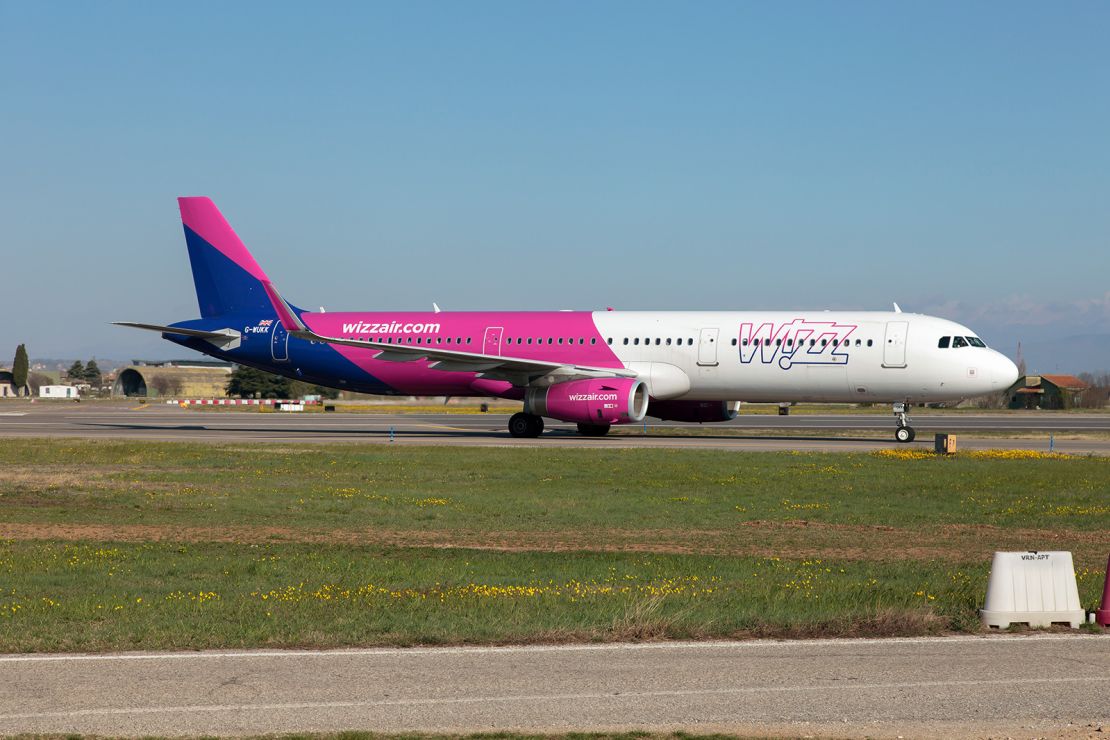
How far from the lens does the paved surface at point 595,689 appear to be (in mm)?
8719

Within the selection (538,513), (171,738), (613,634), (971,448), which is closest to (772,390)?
(971,448)

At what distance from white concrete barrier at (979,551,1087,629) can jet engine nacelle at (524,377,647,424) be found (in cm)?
2782

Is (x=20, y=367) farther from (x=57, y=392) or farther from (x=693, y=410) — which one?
(x=693, y=410)

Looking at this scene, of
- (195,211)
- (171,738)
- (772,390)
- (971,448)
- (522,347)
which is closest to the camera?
(171,738)

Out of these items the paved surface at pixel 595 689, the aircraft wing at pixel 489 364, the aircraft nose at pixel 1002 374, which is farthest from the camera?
the aircraft wing at pixel 489 364

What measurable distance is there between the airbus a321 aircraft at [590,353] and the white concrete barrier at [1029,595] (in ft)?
91.6

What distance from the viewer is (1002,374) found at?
39.8 metres

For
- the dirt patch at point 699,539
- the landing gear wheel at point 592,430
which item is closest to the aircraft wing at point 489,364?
the landing gear wheel at point 592,430

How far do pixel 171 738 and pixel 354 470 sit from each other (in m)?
22.2

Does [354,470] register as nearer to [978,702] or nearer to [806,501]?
[806,501]

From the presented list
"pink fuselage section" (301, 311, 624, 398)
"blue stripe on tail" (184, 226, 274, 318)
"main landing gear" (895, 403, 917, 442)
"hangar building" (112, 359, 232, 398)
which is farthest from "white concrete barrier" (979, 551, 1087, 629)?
"hangar building" (112, 359, 232, 398)

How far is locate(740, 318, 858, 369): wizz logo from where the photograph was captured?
40281mm

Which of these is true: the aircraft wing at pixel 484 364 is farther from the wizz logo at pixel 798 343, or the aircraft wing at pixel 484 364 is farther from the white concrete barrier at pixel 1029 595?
the white concrete barrier at pixel 1029 595

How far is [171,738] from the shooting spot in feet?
27.3
